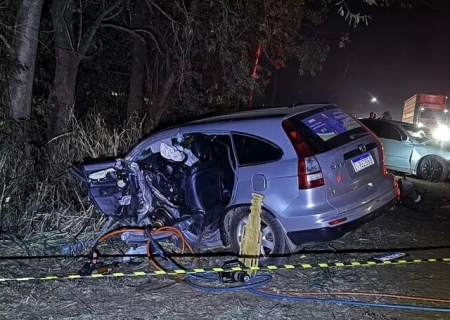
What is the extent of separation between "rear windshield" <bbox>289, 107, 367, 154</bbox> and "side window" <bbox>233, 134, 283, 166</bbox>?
35cm

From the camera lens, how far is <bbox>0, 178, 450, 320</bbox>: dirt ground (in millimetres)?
4250

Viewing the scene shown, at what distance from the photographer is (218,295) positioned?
4668mm

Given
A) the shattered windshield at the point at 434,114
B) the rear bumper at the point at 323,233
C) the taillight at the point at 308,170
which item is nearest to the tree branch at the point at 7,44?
the taillight at the point at 308,170

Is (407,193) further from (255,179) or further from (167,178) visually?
(167,178)

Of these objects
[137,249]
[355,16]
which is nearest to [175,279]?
[137,249]

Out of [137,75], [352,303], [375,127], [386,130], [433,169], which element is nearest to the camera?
[352,303]

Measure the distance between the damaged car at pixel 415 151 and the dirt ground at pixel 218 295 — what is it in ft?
19.8

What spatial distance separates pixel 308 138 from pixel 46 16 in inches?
282

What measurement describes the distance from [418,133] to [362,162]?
7.58 metres

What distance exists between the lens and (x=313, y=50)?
43.2 ft

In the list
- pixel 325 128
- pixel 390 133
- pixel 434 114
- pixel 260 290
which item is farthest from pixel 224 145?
pixel 434 114

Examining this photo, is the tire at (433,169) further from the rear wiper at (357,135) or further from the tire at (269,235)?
the tire at (269,235)

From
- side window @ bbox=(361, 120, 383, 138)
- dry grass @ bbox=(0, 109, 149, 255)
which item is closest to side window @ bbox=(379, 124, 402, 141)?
side window @ bbox=(361, 120, 383, 138)

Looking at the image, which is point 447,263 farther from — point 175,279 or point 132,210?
point 132,210
